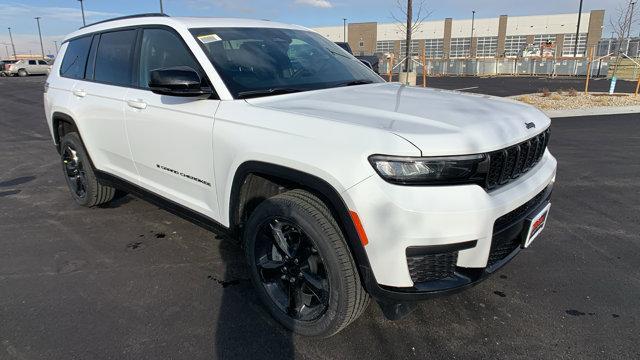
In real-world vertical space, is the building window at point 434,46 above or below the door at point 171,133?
above

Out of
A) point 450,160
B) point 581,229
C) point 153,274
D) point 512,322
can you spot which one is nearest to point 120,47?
point 153,274

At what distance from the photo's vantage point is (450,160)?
81.8 inches

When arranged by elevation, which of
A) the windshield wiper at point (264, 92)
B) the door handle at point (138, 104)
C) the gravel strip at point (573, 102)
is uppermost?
the windshield wiper at point (264, 92)

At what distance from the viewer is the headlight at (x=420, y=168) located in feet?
6.77

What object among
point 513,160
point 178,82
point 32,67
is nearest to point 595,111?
point 513,160

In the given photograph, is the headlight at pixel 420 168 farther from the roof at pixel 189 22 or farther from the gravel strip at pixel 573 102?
the gravel strip at pixel 573 102

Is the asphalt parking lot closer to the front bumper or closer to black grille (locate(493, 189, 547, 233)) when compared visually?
the front bumper

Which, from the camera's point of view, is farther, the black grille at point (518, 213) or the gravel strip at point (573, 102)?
the gravel strip at point (573, 102)

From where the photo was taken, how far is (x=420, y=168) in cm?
208

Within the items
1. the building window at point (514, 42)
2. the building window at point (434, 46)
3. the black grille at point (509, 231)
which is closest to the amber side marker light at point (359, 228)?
the black grille at point (509, 231)

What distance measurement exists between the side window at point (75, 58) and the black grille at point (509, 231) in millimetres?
4122

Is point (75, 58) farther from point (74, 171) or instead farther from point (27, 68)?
point (27, 68)

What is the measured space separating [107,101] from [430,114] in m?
2.83

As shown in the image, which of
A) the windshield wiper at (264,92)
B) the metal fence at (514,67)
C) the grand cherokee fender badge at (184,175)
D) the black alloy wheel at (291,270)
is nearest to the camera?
the black alloy wheel at (291,270)
